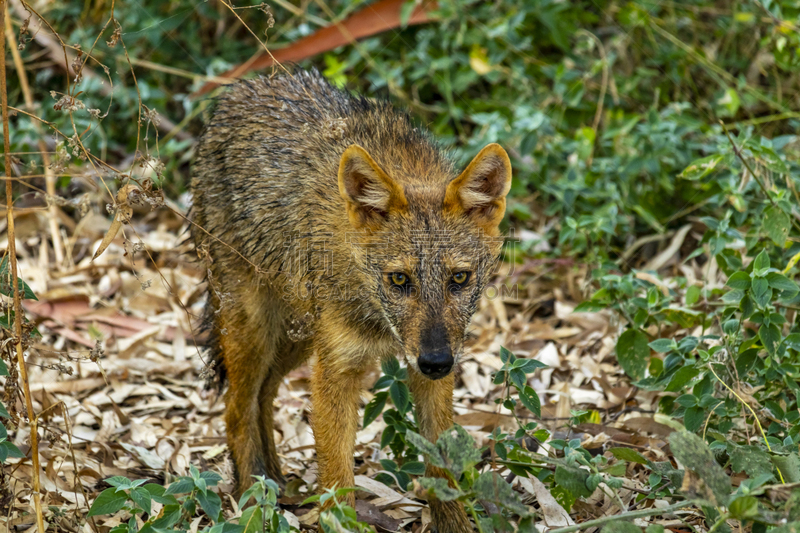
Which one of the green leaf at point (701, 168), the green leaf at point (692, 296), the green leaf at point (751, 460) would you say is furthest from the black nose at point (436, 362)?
the green leaf at point (701, 168)

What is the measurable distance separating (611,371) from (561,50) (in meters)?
4.81

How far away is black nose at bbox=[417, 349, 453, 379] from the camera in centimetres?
445

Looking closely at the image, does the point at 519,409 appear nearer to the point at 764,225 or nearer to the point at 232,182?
the point at 764,225

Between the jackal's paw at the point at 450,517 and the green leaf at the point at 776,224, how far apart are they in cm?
284

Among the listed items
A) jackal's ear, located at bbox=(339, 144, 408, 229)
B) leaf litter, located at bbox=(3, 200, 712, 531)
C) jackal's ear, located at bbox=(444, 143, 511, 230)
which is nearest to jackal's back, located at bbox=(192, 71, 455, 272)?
jackal's ear, located at bbox=(339, 144, 408, 229)

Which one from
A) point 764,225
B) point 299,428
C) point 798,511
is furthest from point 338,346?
point 764,225

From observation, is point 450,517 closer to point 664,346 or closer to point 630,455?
A: point 630,455

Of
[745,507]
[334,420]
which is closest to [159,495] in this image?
[334,420]

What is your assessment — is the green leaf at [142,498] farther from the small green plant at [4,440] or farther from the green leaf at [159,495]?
the small green plant at [4,440]

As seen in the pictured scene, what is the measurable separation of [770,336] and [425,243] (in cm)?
217

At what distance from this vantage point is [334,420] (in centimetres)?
500

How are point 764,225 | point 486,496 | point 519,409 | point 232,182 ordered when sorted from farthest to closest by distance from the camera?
point 519,409 < point 232,182 < point 764,225 < point 486,496

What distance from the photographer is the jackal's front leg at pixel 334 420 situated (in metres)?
4.97

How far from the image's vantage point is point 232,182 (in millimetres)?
5906
